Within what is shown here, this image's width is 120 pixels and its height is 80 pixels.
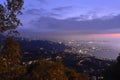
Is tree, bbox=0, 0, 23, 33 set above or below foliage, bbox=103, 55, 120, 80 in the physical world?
above

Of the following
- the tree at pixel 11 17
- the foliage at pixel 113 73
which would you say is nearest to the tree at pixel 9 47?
the tree at pixel 11 17

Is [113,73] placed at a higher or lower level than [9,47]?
lower

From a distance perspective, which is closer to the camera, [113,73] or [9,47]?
[9,47]

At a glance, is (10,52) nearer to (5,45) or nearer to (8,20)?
(5,45)

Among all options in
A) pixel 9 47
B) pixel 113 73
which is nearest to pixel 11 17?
pixel 9 47

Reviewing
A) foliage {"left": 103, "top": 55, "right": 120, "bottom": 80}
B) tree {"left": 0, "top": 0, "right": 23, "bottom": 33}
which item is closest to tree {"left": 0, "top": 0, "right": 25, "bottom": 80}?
tree {"left": 0, "top": 0, "right": 23, "bottom": 33}

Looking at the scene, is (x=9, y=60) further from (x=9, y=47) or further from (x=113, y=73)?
(x=113, y=73)

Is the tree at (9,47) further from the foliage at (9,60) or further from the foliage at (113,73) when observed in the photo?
the foliage at (113,73)

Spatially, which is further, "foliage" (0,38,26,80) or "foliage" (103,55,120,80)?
Result: "foliage" (103,55,120,80)

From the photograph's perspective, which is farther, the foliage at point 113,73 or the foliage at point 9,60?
the foliage at point 113,73

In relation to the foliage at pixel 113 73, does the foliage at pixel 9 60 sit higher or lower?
higher

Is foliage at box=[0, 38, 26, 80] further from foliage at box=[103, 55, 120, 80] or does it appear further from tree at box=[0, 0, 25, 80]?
foliage at box=[103, 55, 120, 80]
